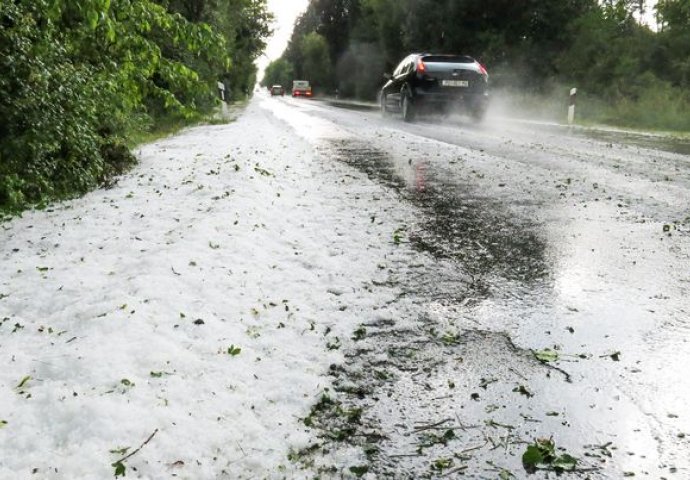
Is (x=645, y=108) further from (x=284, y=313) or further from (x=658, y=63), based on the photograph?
(x=284, y=313)

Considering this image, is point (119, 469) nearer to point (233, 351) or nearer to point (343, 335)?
point (233, 351)

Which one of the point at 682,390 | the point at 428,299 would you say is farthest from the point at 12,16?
the point at 682,390

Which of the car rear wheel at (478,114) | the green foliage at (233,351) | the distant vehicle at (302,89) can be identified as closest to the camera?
the green foliage at (233,351)

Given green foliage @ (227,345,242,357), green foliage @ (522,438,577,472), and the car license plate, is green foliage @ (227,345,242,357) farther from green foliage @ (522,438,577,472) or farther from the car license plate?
the car license plate

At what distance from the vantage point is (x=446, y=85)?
12.9 meters

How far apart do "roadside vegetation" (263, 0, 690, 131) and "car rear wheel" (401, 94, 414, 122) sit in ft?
19.5

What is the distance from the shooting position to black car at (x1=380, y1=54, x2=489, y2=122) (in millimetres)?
12891

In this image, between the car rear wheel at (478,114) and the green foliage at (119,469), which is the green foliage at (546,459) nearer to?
the green foliage at (119,469)

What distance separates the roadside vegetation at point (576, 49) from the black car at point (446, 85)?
15.9ft

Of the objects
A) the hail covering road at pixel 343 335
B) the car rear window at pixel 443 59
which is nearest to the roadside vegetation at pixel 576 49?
the car rear window at pixel 443 59

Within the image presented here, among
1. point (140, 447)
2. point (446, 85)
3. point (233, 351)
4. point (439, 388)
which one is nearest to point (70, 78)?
point (233, 351)

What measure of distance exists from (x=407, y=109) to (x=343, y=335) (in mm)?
12293

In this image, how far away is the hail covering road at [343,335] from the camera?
1.71m

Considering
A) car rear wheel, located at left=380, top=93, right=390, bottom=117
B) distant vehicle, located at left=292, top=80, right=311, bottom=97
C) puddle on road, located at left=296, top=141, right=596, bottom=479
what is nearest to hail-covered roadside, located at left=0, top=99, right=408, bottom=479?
puddle on road, located at left=296, top=141, right=596, bottom=479
